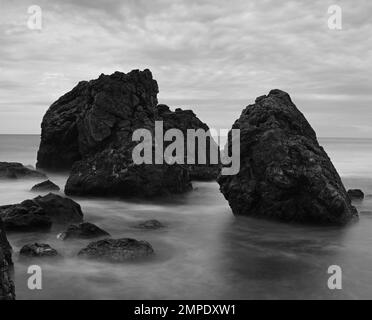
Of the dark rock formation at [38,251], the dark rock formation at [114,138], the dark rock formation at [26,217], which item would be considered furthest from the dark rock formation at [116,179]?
the dark rock formation at [38,251]

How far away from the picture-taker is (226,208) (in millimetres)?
24578

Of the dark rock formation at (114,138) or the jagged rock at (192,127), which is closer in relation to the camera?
the dark rock formation at (114,138)

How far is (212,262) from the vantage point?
14.5 m

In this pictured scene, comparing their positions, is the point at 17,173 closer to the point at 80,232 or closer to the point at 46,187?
the point at 46,187

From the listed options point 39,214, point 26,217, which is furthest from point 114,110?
point 26,217

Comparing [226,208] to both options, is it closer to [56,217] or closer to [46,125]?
[56,217]

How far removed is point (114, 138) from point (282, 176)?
12737 mm

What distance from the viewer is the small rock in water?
19.1m

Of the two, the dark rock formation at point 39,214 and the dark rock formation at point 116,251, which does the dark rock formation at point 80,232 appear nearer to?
the dark rock formation at point 39,214

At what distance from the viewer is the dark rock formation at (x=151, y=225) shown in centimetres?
1912

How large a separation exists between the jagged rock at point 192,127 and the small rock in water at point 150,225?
15.5m

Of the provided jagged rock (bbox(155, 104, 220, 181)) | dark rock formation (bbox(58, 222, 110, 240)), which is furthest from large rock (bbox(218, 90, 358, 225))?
jagged rock (bbox(155, 104, 220, 181))

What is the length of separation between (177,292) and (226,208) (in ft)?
43.0

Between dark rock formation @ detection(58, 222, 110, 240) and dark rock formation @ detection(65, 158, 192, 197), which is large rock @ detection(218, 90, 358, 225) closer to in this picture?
dark rock formation @ detection(65, 158, 192, 197)
